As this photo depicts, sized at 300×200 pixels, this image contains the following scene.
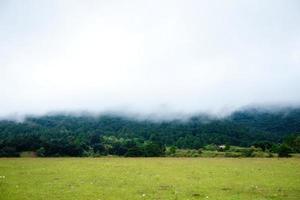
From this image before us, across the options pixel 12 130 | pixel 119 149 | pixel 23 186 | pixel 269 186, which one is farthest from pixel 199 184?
pixel 12 130

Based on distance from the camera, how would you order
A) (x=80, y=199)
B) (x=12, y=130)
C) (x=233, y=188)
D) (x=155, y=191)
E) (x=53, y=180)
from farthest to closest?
(x=12, y=130), (x=53, y=180), (x=233, y=188), (x=155, y=191), (x=80, y=199)

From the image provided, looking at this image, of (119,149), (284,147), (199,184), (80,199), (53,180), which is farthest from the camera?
(119,149)

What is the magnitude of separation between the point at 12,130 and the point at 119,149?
102m

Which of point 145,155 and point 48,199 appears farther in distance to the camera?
point 145,155

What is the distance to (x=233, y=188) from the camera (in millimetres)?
30172

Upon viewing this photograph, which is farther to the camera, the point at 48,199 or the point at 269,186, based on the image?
the point at 269,186

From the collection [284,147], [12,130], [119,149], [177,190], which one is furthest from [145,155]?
[12,130]

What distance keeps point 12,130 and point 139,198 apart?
183 meters

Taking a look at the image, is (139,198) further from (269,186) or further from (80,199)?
(269,186)

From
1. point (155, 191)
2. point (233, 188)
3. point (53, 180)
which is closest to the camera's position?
point (155, 191)

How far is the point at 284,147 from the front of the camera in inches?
3824

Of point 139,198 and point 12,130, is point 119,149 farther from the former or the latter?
point 12,130

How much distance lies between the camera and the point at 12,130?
19250 centimetres

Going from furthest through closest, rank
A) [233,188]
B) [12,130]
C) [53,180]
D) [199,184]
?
[12,130]
[53,180]
[199,184]
[233,188]
